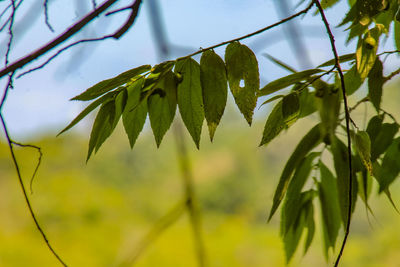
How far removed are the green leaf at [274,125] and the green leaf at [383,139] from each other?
0.53 feet

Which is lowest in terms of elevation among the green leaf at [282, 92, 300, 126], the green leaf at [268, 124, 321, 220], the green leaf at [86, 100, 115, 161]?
the green leaf at [268, 124, 321, 220]

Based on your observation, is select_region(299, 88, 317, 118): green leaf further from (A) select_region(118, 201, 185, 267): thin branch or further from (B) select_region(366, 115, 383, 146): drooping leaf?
(A) select_region(118, 201, 185, 267): thin branch

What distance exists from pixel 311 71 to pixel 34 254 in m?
3.41

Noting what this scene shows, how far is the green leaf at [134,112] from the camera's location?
1.72ft

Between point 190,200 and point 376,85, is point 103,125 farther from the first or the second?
point 376,85

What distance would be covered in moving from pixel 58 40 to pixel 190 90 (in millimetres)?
152

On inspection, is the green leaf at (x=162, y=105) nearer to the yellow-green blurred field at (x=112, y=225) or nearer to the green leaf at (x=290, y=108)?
the green leaf at (x=290, y=108)

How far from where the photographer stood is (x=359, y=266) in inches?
221

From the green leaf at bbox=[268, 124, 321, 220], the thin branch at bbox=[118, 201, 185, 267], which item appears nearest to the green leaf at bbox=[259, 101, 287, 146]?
the green leaf at bbox=[268, 124, 321, 220]

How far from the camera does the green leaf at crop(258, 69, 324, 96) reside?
55cm

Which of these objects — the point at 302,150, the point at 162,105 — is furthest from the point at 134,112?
the point at 302,150

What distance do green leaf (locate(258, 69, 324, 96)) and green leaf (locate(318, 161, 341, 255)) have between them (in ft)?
0.56

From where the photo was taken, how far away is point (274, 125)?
1.72 ft

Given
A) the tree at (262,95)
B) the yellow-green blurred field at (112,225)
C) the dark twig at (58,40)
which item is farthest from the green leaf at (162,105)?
the yellow-green blurred field at (112,225)
